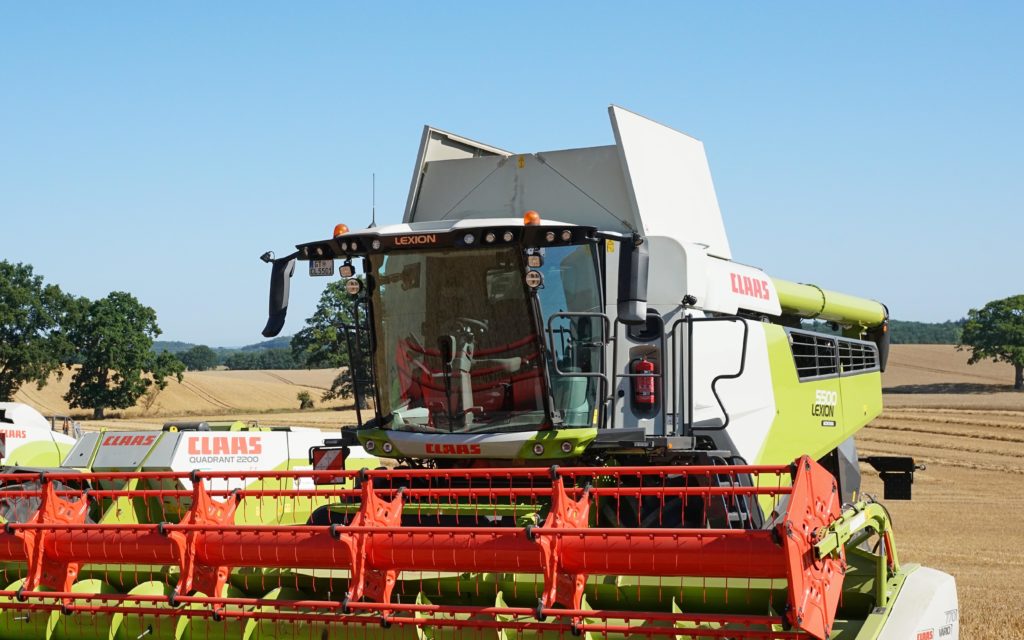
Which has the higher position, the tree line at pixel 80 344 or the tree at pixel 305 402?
the tree line at pixel 80 344

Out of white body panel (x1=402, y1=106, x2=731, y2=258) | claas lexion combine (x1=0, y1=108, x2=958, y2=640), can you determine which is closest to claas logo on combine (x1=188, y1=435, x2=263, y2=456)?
claas lexion combine (x1=0, y1=108, x2=958, y2=640)

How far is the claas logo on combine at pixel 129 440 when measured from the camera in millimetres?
12594

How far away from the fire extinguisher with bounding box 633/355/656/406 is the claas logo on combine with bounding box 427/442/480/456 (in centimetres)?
100

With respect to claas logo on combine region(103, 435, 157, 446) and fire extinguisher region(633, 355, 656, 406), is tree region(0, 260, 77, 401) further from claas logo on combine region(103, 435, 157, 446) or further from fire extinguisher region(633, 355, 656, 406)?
fire extinguisher region(633, 355, 656, 406)

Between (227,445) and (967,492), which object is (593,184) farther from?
(967,492)

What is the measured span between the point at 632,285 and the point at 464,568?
5.11ft

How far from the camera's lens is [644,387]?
6.42 metres

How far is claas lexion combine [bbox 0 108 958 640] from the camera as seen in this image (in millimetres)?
4684

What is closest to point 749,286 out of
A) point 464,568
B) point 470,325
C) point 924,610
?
point 470,325

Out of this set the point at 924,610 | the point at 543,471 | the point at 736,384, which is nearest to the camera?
the point at 543,471

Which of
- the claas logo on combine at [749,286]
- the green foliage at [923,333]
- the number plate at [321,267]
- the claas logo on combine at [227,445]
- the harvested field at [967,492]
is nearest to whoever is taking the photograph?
the number plate at [321,267]

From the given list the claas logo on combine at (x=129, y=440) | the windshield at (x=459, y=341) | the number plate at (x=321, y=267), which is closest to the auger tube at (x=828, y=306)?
the windshield at (x=459, y=341)

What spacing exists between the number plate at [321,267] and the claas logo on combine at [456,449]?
1.11 m

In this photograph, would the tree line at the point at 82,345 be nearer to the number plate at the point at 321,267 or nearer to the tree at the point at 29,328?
the tree at the point at 29,328
